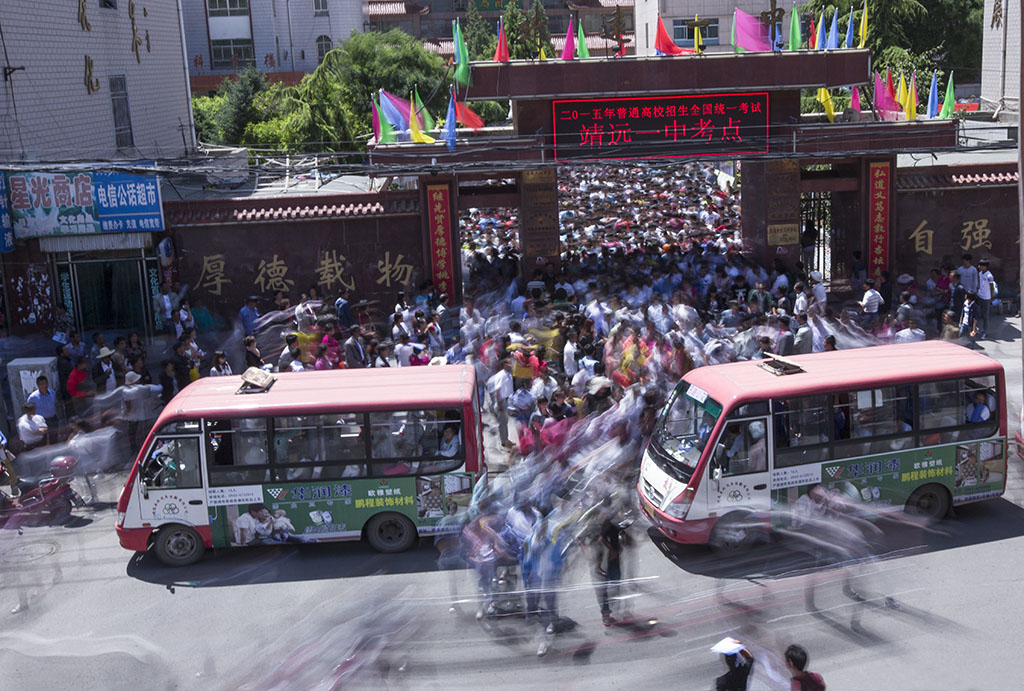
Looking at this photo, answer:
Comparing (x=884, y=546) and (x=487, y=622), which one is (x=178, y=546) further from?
(x=884, y=546)

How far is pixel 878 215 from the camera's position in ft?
65.5

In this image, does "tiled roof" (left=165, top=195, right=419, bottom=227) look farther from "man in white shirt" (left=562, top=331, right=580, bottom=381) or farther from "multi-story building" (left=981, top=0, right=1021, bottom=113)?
"multi-story building" (left=981, top=0, right=1021, bottom=113)

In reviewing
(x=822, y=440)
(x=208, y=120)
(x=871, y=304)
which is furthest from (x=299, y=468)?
(x=208, y=120)

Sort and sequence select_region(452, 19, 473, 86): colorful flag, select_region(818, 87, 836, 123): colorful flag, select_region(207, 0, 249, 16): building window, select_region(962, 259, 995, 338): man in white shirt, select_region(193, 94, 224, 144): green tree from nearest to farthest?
select_region(962, 259, 995, 338): man in white shirt, select_region(452, 19, 473, 86): colorful flag, select_region(818, 87, 836, 123): colorful flag, select_region(193, 94, 224, 144): green tree, select_region(207, 0, 249, 16): building window

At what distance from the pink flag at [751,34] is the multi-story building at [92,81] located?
1254 centimetres

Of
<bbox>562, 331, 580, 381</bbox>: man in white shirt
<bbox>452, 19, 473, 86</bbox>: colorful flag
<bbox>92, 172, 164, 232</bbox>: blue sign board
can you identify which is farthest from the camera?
<bbox>452, 19, 473, 86</bbox>: colorful flag

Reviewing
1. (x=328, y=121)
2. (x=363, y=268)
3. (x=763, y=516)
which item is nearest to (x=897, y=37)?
(x=328, y=121)

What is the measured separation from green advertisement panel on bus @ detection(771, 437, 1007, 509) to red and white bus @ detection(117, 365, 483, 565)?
3280 millimetres

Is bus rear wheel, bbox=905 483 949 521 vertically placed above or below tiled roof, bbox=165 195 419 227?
below

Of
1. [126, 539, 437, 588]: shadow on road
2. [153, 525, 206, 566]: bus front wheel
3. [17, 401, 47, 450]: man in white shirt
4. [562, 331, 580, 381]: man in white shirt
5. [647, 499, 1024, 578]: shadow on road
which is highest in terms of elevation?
[562, 331, 580, 381]: man in white shirt

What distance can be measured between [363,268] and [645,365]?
26.8ft

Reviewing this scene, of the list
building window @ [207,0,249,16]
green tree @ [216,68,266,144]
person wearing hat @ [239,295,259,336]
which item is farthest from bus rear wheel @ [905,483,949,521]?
building window @ [207,0,249,16]

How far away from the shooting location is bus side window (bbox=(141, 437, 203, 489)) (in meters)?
10.2

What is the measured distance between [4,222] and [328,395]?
984 centimetres
